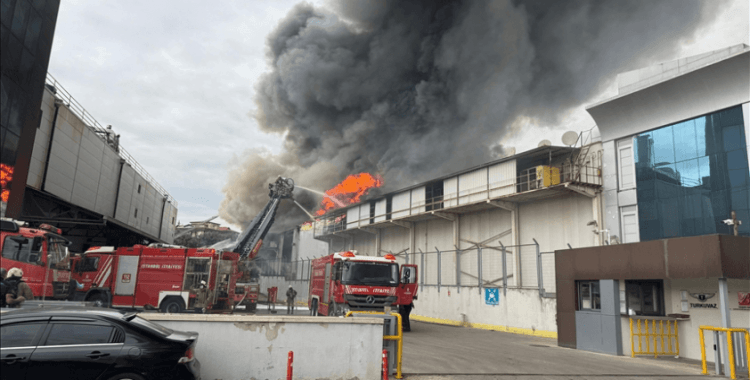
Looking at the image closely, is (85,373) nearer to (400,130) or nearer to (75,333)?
(75,333)

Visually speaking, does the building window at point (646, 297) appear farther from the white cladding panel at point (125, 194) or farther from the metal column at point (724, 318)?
the white cladding panel at point (125, 194)

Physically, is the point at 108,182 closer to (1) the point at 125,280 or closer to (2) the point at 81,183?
(2) the point at 81,183

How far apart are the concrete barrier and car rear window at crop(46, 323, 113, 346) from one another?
175 centimetres

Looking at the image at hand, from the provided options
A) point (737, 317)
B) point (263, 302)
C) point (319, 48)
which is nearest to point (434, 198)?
point (263, 302)

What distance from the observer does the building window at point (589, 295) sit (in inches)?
581

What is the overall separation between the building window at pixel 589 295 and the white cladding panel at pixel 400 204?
17947 mm

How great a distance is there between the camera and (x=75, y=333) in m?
6.04

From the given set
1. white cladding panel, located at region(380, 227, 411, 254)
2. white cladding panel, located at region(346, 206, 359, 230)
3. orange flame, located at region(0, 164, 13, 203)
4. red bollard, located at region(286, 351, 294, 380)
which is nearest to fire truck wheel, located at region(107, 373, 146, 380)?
red bollard, located at region(286, 351, 294, 380)

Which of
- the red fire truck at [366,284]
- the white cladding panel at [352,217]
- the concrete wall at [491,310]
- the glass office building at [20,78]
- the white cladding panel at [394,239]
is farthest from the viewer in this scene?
the white cladding panel at [352,217]

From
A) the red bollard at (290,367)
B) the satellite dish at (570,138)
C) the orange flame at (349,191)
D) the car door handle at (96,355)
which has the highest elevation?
the orange flame at (349,191)

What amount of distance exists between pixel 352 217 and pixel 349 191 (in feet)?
36.9

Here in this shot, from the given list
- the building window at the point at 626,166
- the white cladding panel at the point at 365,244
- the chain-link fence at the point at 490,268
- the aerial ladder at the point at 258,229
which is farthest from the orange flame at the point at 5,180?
the white cladding panel at the point at 365,244

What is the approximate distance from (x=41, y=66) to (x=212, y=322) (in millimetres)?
14389

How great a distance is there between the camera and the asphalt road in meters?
9.84
